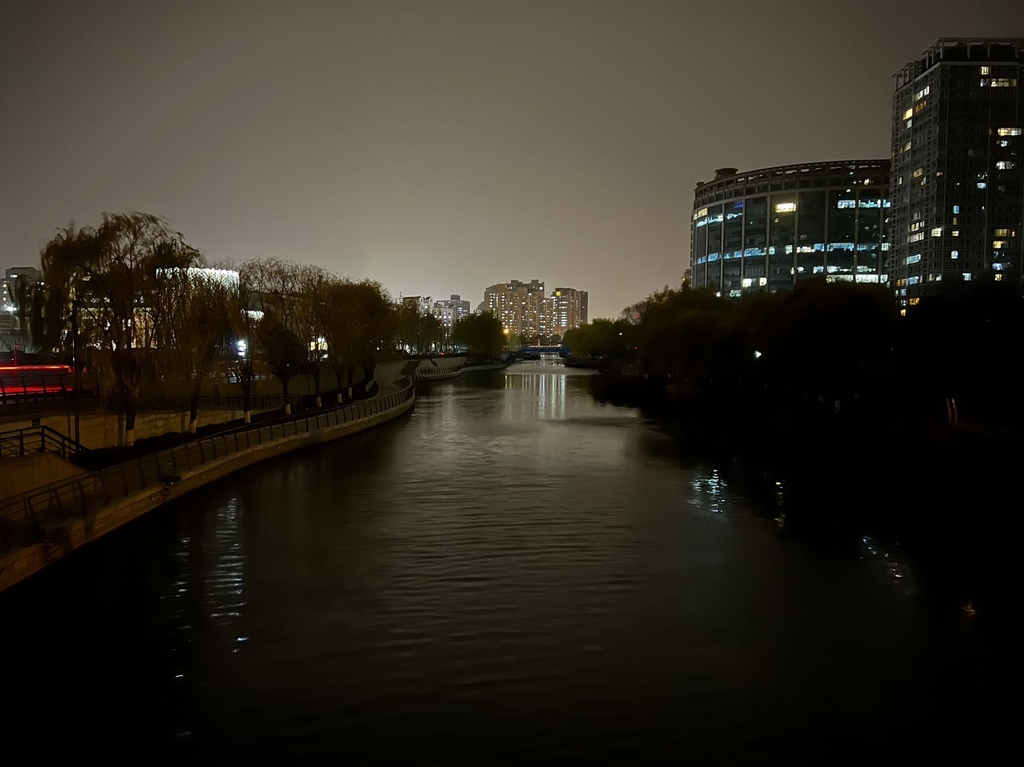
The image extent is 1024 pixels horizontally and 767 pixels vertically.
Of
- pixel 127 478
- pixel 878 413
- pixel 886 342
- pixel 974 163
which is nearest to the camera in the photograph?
pixel 127 478

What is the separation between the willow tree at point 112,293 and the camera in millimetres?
24172

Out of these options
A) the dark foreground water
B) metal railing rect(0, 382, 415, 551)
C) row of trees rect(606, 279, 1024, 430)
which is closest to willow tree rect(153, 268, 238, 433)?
metal railing rect(0, 382, 415, 551)

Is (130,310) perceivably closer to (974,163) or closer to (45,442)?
(45,442)

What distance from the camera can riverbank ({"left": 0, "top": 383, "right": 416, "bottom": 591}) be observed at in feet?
42.3

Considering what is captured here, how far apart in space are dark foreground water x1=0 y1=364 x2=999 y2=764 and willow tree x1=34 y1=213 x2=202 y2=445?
27.2 ft

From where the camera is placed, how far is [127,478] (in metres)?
18.9

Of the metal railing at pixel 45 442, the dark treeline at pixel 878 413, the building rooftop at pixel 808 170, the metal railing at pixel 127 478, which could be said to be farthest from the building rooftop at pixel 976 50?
the metal railing at pixel 45 442

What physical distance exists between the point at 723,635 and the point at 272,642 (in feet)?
20.0

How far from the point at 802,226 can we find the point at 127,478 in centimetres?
16123

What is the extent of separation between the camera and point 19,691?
8898 mm

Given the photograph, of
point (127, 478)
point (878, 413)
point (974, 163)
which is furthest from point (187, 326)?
point (974, 163)

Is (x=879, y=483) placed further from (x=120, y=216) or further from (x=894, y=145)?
(x=894, y=145)

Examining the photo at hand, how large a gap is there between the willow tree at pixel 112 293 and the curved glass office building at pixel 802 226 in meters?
143

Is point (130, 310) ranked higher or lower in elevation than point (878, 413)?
higher
